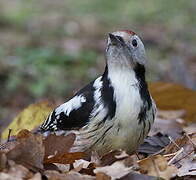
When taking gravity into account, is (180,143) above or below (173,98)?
above

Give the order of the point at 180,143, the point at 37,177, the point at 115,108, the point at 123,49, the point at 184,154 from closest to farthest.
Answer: the point at 37,177
the point at 184,154
the point at 115,108
the point at 180,143
the point at 123,49

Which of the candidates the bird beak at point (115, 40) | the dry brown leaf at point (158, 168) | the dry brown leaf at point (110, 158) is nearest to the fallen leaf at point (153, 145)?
the bird beak at point (115, 40)

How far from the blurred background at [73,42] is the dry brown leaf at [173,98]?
1.16m

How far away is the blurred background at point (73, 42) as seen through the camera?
8266mm

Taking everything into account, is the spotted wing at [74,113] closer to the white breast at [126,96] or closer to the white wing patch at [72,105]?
the white wing patch at [72,105]

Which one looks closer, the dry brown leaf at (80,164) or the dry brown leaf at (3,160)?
the dry brown leaf at (3,160)

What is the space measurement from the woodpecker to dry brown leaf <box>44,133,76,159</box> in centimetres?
39

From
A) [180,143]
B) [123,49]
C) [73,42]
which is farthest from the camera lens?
[73,42]

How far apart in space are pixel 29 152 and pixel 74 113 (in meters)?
0.88

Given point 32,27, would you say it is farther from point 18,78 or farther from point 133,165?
point 133,165

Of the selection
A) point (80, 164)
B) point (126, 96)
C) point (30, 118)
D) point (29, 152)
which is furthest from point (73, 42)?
point (29, 152)

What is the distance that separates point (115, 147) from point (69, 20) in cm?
862

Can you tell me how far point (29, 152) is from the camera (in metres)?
3.38

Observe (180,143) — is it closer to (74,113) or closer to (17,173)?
(74,113)
